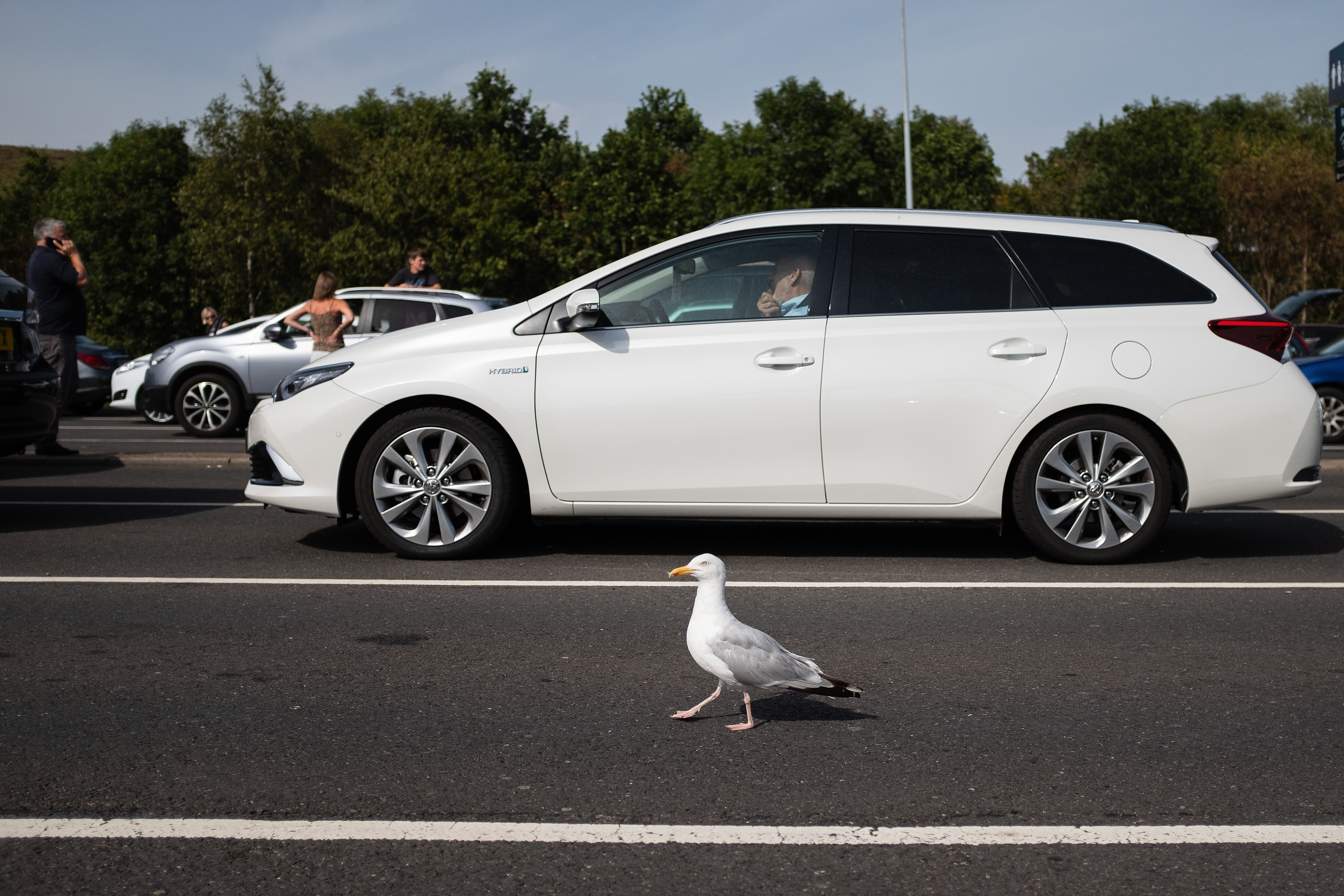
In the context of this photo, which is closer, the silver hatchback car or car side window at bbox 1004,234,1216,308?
car side window at bbox 1004,234,1216,308

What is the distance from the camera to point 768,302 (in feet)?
22.5

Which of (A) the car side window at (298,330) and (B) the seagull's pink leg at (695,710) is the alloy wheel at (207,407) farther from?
(B) the seagull's pink leg at (695,710)

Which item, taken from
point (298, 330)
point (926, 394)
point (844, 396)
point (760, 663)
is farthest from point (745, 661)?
point (298, 330)

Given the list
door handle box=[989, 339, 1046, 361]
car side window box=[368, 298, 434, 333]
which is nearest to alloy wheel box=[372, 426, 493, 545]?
door handle box=[989, 339, 1046, 361]

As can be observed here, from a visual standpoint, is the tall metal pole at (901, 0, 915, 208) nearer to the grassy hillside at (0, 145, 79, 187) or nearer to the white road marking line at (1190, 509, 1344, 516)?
the white road marking line at (1190, 509, 1344, 516)

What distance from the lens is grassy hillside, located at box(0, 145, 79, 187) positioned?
381ft

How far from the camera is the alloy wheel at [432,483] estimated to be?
271 inches

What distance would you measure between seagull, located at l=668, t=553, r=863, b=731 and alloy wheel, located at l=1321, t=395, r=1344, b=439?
45.6 ft

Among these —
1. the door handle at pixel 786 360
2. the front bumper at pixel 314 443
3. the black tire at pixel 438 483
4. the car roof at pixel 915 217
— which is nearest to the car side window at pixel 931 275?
the car roof at pixel 915 217

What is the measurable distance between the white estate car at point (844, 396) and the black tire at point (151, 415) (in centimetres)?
1055

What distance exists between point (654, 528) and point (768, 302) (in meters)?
1.90

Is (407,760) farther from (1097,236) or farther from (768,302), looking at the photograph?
(1097,236)

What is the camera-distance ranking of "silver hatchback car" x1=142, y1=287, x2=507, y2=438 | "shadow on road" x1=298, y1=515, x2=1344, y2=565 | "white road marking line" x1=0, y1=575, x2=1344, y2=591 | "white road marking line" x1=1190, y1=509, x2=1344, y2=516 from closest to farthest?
"white road marking line" x1=0, y1=575, x2=1344, y2=591 < "shadow on road" x1=298, y1=515, x2=1344, y2=565 < "white road marking line" x1=1190, y1=509, x2=1344, y2=516 < "silver hatchback car" x1=142, y1=287, x2=507, y2=438

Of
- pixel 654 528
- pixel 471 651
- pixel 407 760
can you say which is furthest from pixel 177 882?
pixel 654 528
